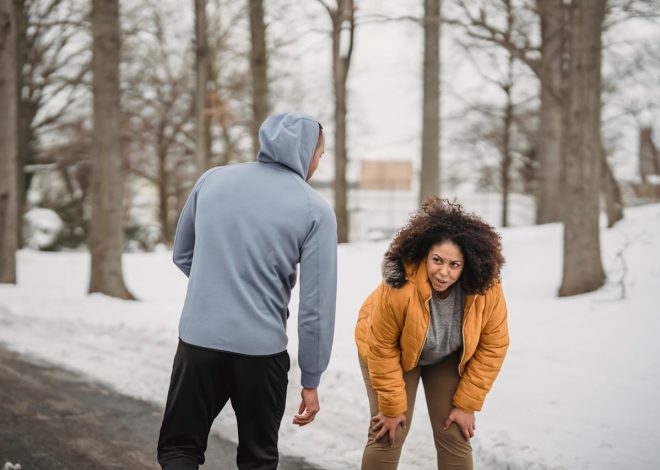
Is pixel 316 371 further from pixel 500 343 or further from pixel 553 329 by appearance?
pixel 553 329

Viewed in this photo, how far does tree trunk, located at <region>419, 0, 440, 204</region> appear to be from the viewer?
1480cm

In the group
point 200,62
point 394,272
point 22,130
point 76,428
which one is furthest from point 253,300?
point 22,130

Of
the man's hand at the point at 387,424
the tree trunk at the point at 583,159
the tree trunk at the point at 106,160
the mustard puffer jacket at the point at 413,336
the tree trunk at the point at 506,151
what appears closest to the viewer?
the mustard puffer jacket at the point at 413,336

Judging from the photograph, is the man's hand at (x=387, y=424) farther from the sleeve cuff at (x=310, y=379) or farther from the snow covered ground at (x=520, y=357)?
the snow covered ground at (x=520, y=357)

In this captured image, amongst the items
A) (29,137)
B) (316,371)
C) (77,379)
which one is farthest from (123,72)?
(316,371)

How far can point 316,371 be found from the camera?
3.05 metres

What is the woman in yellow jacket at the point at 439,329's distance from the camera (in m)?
3.20

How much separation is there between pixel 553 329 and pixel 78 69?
2332cm

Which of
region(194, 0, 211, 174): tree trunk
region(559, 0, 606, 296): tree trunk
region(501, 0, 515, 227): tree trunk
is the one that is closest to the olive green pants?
region(559, 0, 606, 296): tree trunk

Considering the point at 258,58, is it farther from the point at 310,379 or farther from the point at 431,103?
the point at 310,379

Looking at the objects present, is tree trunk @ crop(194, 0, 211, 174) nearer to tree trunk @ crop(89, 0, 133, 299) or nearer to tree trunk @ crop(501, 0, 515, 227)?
tree trunk @ crop(89, 0, 133, 299)

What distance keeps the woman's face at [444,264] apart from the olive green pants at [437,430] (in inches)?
16.6

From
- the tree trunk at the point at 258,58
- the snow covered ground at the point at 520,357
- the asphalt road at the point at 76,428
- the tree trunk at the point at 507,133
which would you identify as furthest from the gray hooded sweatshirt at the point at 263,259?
the tree trunk at the point at 507,133

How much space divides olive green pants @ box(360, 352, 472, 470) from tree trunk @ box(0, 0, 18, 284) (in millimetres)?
12807
